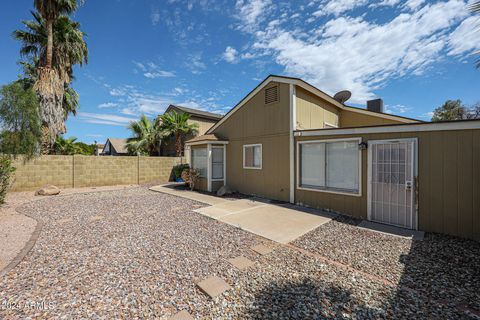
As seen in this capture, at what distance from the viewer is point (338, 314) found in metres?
2.40

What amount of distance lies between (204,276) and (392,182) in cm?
545

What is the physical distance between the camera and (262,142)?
920 centimetres

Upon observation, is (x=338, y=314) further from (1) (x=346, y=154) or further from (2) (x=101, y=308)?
(1) (x=346, y=154)

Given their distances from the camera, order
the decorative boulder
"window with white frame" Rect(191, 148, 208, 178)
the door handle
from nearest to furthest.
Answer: the door handle → the decorative boulder → "window with white frame" Rect(191, 148, 208, 178)

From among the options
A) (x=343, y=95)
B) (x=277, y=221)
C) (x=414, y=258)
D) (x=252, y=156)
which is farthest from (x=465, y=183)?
(x=343, y=95)

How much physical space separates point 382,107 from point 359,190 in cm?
816

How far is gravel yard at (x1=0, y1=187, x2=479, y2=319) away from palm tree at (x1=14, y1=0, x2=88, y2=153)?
32.4 ft

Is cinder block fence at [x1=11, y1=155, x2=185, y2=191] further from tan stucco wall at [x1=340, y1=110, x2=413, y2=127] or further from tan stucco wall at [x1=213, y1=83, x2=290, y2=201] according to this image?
tan stucco wall at [x1=340, y1=110, x2=413, y2=127]

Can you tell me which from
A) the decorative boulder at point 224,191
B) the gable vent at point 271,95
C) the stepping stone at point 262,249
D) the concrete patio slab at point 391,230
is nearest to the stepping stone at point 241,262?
→ the stepping stone at point 262,249

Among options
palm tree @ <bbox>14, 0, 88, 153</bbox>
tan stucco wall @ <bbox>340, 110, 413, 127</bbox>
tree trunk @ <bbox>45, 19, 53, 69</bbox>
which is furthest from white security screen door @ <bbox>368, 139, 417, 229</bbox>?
tree trunk @ <bbox>45, 19, 53, 69</bbox>

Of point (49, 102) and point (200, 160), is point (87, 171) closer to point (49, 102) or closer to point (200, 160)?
point (49, 102)

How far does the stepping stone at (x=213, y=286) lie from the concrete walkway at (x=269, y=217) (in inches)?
77.1

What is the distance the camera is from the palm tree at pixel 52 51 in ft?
37.1

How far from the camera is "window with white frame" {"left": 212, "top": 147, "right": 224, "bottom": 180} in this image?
10953mm
